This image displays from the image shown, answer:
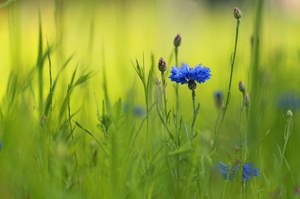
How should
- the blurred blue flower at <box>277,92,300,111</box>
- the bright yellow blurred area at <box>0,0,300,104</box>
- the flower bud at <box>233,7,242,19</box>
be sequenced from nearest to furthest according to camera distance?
1. the flower bud at <box>233,7,242,19</box>
2. the bright yellow blurred area at <box>0,0,300,104</box>
3. the blurred blue flower at <box>277,92,300,111</box>

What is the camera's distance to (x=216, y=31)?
309 inches

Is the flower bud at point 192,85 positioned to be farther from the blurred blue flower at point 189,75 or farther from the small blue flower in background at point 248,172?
the small blue flower in background at point 248,172

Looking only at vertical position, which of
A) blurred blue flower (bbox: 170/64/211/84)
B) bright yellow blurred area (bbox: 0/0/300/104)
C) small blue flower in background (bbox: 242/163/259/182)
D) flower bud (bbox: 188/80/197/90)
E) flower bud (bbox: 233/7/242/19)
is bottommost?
small blue flower in background (bbox: 242/163/259/182)

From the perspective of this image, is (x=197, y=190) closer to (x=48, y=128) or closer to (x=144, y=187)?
(x=144, y=187)

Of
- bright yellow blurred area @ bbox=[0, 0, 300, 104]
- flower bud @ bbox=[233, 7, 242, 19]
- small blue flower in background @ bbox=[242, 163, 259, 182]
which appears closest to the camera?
small blue flower in background @ bbox=[242, 163, 259, 182]

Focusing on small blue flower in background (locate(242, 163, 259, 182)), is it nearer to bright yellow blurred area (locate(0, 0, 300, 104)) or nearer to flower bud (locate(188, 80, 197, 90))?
flower bud (locate(188, 80, 197, 90))

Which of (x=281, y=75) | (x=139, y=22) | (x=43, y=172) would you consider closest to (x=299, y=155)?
(x=43, y=172)

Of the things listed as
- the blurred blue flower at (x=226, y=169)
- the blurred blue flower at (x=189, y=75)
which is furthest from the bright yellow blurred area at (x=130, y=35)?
the blurred blue flower at (x=226, y=169)

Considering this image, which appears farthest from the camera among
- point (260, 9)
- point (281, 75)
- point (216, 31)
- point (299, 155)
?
point (216, 31)

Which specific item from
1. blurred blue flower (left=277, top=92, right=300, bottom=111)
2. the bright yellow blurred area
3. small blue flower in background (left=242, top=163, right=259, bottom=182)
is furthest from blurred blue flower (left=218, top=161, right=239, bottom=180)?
blurred blue flower (left=277, top=92, right=300, bottom=111)

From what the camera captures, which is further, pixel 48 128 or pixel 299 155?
pixel 299 155

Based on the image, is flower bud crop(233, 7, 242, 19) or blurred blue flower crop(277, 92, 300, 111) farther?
blurred blue flower crop(277, 92, 300, 111)

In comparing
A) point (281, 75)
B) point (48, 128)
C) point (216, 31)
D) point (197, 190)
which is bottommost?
point (197, 190)

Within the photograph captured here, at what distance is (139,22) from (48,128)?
753cm
